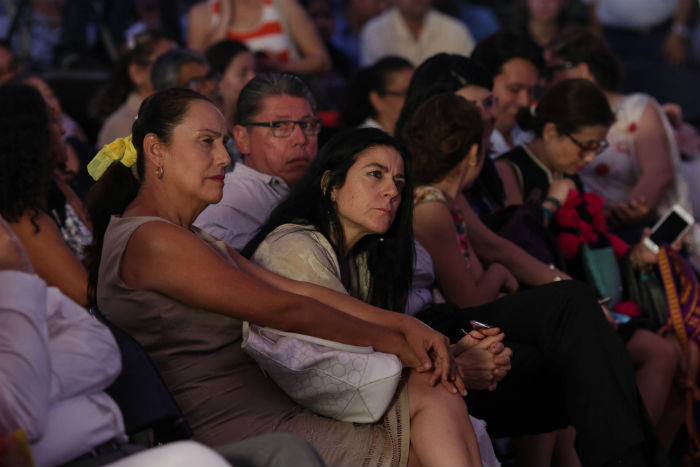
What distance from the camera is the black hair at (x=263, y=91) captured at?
3.85m

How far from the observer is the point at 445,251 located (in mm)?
3635

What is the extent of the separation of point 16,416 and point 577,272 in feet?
9.69

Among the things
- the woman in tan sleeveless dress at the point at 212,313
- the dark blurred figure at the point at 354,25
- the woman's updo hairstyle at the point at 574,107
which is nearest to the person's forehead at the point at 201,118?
the woman in tan sleeveless dress at the point at 212,313

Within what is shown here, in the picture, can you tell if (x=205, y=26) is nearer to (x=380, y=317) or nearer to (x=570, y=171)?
(x=570, y=171)

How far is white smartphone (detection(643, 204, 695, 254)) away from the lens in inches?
177

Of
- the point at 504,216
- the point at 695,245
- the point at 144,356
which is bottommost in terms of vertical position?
the point at 695,245

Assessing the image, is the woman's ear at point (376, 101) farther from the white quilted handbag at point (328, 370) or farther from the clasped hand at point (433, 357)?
the white quilted handbag at point (328, 370)

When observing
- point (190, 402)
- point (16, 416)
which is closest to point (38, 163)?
point (190, 402)

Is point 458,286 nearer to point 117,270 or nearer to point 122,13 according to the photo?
point 117,270

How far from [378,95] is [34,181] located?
7.10ft

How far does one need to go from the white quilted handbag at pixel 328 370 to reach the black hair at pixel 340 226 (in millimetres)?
500

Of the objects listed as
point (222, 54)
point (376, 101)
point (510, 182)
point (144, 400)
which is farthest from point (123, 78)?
point (144, 400)

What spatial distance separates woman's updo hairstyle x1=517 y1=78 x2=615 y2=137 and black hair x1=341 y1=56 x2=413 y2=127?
0.86 metres

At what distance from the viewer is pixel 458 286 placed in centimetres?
365
